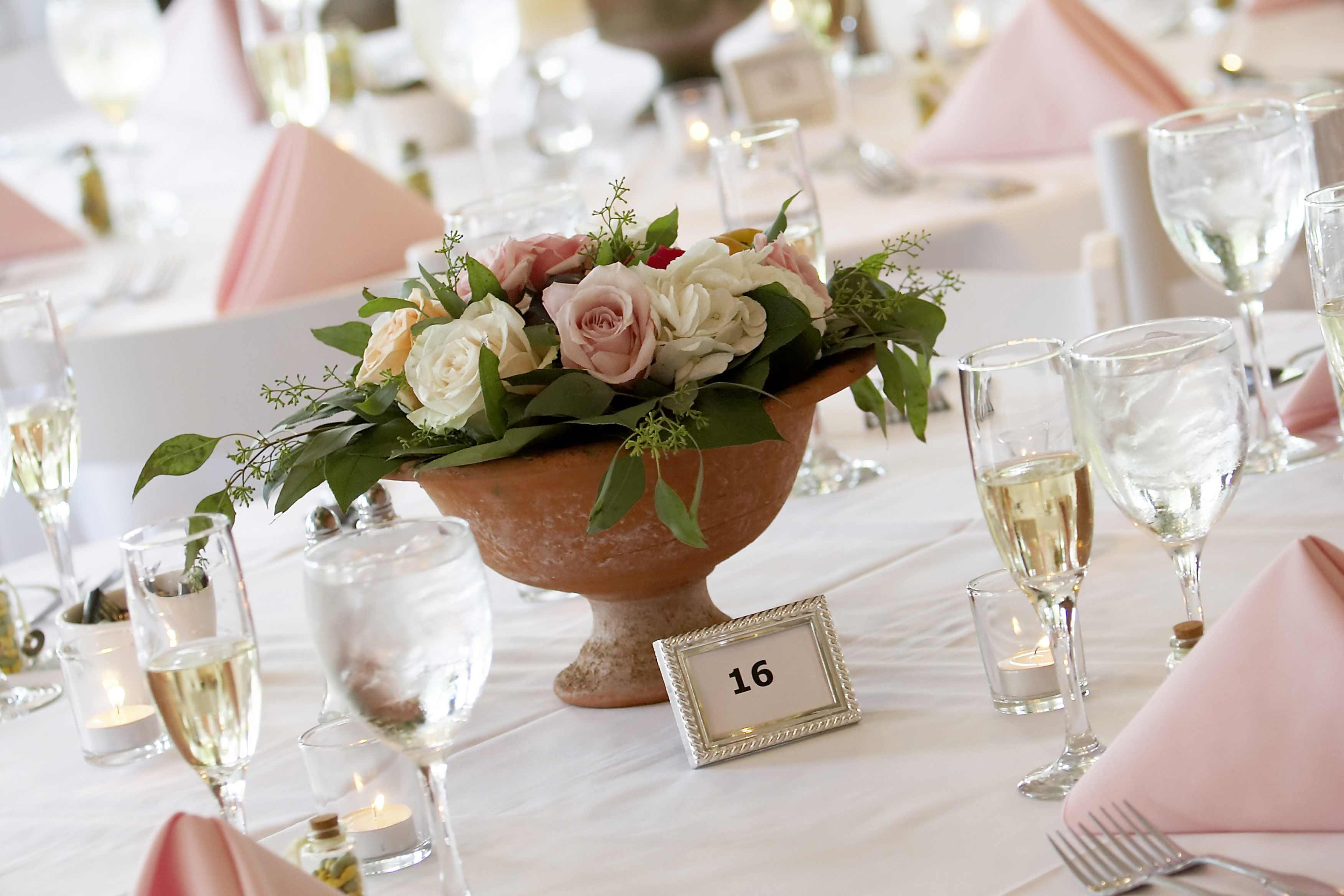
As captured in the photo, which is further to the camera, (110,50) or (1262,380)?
(110,50)

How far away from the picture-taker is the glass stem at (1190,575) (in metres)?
0.81

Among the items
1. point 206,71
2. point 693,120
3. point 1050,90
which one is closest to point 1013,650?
point 1050,90

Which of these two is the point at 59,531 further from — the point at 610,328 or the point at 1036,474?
the point at 1036,474

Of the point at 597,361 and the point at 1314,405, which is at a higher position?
the point at 597,361

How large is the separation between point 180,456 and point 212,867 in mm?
346

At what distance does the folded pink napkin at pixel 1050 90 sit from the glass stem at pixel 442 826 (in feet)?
5.64

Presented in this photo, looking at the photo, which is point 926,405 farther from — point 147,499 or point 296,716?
point 147,499

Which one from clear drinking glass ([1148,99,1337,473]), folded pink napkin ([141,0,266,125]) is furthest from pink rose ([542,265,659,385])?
folded pink napkin ([141,0,266,125])

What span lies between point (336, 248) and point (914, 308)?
133 cm

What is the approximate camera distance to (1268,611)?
2.23ft

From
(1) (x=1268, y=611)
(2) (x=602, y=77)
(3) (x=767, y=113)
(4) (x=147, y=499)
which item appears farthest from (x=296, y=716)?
(2) (x=602, y=77)

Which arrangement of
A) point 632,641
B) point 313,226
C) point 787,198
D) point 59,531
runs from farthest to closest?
point 313,226 → point 787,198 → point 59,531 → point 632,641

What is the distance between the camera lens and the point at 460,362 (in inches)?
32.4

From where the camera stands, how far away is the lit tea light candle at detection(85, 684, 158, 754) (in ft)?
3.29
